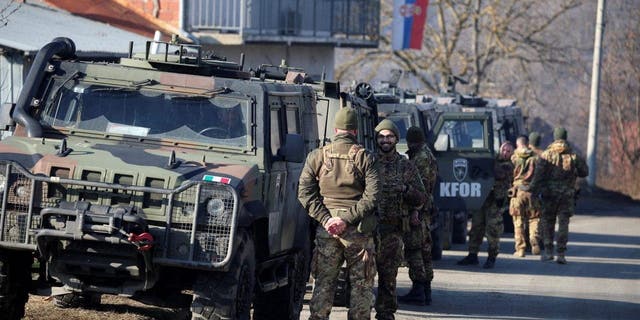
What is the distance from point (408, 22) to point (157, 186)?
856 inches

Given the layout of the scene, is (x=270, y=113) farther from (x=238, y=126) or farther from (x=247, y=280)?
(x=247, y=280)

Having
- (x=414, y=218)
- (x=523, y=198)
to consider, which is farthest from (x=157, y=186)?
(x=523, y=198)

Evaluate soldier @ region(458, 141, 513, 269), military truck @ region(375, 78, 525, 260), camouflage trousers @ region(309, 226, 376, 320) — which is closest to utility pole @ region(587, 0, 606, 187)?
military truck @ region(375, 78, 525, 260)

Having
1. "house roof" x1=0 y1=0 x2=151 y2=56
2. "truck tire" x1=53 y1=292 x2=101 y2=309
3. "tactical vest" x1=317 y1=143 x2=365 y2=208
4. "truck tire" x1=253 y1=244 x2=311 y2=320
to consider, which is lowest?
"truck tire" x1=53 y1=292 x2=101 y2=309

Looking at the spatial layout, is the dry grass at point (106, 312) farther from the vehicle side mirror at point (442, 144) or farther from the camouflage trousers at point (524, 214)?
the camouflage trousers at point (524, 214)

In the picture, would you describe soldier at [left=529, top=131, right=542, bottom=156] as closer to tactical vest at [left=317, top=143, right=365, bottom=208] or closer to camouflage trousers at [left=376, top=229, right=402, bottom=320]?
camouflage trousers at [left=376, top=229, right=402, bottom=320]

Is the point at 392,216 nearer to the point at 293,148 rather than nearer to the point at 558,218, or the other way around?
the point at 293,148

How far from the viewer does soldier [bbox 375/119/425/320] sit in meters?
10.7

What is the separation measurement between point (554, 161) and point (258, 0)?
10.2 m

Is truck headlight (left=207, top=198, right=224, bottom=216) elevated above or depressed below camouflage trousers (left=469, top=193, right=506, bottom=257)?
above

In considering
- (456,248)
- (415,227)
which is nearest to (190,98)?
(415,227)

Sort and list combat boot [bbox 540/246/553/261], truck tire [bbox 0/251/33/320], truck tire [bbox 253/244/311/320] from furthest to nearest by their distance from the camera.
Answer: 1. combat boot [bbox 540/246/553/261]
2. truck tire [bbox 253/244/311/320]
3. truck tire [bbox 0/251/33/320]

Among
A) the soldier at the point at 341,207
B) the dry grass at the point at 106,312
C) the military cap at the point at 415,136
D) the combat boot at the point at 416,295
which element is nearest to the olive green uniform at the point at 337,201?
the soldier at the point at 341,207

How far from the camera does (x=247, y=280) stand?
9.29 m
